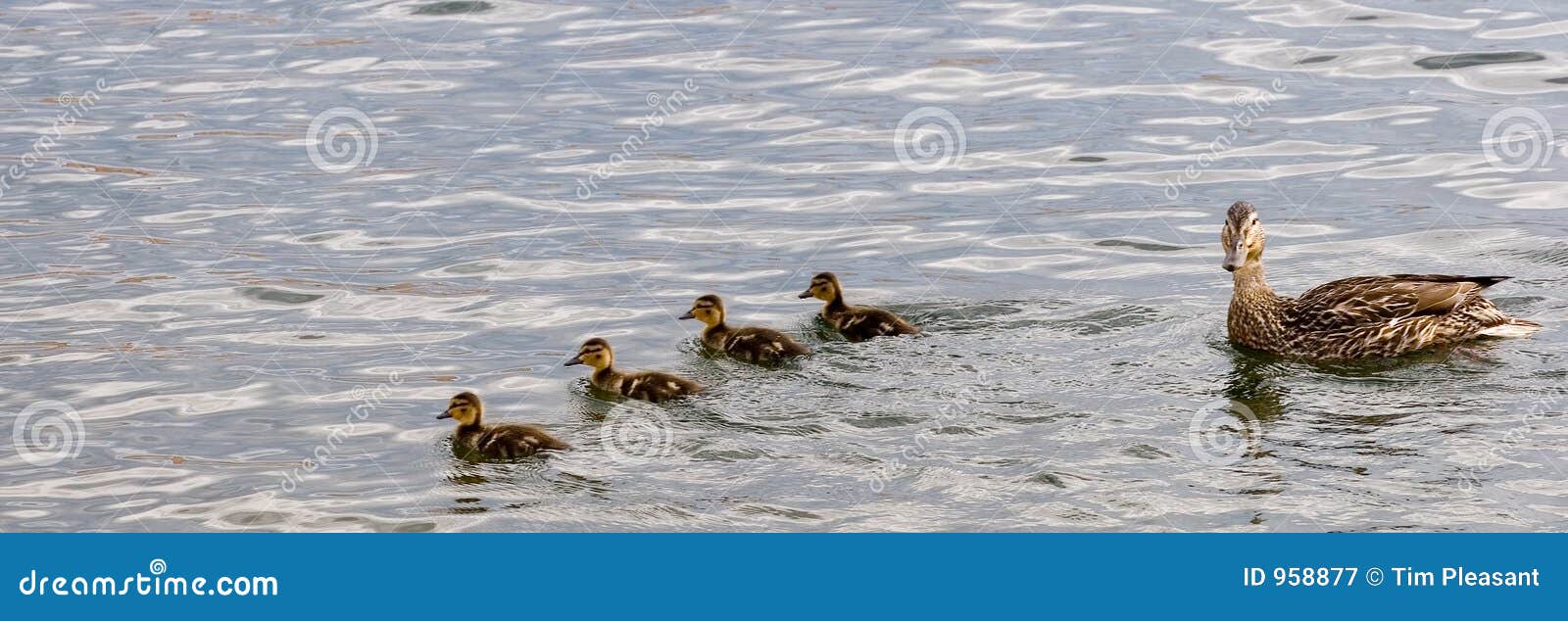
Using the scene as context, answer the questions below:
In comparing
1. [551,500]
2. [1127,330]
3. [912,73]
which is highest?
[912,73]

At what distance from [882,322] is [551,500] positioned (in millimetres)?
3168

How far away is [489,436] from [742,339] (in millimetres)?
2002

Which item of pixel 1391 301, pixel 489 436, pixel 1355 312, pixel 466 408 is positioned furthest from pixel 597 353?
pixel 1391 301

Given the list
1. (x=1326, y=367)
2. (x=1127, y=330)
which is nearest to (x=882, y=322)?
(x=1127, y=330)

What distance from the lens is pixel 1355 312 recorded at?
10945 millimetres

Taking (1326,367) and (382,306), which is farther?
(382,306)

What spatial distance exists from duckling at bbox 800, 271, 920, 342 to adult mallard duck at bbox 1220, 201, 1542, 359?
6.57ft

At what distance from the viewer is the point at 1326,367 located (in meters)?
10.9

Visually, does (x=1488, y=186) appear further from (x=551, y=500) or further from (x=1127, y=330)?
(x=551, y=500)

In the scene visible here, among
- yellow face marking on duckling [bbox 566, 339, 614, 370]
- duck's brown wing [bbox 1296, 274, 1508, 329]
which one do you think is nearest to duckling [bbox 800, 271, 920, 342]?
yellow face marking on duckling [bbox 566, 339, 614, 370]

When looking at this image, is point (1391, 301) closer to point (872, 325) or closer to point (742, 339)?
point (872, 325)

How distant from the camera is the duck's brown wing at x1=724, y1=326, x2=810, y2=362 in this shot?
11312 millimetres

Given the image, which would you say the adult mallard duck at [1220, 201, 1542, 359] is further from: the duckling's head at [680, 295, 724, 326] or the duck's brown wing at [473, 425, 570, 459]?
the duck's brown wing at [473, 425, 570, 459]

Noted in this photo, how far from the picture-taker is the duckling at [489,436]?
9.81m
